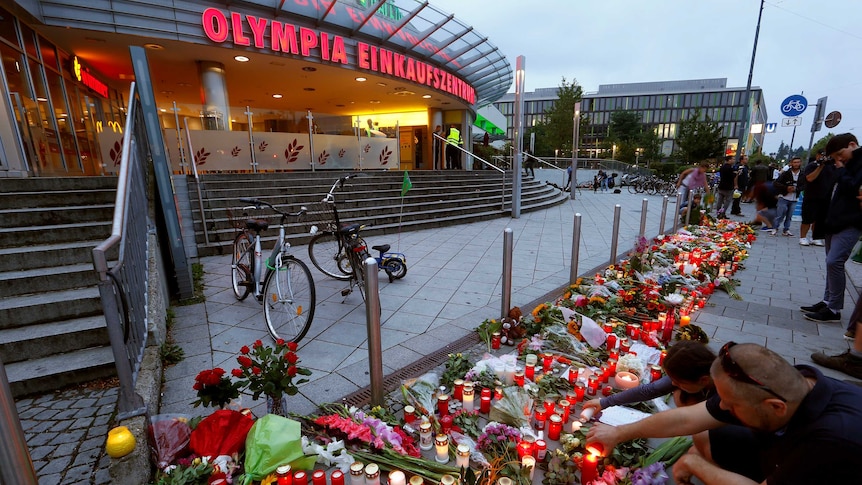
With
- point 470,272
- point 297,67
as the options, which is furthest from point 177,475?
point 297,67

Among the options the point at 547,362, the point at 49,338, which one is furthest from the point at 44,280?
the point at 547,362

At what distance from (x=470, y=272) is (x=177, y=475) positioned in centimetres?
449

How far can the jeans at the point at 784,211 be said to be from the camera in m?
8.98

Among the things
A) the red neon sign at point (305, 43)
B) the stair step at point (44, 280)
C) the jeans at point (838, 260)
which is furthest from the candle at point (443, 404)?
the red neon sign at point (305, 43)

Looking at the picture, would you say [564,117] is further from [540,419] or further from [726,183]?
[540,419]

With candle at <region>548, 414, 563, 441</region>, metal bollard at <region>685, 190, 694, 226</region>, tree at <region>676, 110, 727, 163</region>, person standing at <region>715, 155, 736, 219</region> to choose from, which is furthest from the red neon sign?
tree at <region>676, 110, 727, 163</region>

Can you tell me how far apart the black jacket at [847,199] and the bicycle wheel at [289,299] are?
219 inches

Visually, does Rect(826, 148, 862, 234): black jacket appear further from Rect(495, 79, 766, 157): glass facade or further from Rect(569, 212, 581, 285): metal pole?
Rect(495, 79, 766, 157): glass facade

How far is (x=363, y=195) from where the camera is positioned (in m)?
9.99

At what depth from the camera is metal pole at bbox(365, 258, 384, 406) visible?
2.47 meters

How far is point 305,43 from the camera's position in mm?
11039

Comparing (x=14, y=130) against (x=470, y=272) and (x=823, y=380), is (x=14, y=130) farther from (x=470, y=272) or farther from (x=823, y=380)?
(x=823, y=380)

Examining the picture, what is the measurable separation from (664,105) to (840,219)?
78.3m

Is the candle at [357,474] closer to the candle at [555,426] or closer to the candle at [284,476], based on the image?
the candle at [284,476]
